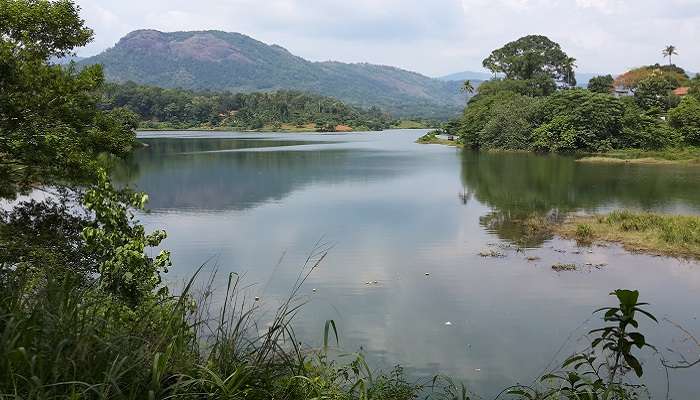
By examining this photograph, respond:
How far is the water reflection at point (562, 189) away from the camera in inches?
1014

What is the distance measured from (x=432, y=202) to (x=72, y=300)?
26785 mm

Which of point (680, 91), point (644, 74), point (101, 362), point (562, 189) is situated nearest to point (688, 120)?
point (680, 91)

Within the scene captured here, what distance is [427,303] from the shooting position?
535 inches

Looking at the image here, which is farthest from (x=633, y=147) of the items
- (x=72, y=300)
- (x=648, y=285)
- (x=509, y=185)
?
(x=72, y=300)

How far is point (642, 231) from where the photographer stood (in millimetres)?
20953

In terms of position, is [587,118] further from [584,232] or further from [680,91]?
[584,232]

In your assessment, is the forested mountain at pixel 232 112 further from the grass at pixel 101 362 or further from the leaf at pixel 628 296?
the grass at pixel 101 362

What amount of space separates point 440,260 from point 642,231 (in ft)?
28.0

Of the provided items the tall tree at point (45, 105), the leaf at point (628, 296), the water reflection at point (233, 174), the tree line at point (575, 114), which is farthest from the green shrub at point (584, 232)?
the tree line at point (575, 114)

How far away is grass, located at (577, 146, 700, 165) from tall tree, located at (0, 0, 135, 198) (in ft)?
155

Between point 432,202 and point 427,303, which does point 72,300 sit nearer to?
point 427,303

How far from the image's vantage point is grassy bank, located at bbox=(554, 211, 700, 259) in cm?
1869

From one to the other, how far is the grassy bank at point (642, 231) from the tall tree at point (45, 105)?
54.4 feet

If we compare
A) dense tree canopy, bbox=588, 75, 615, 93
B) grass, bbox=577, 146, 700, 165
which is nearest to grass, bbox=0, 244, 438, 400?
grass, bbox=577, 146, 700, 165
